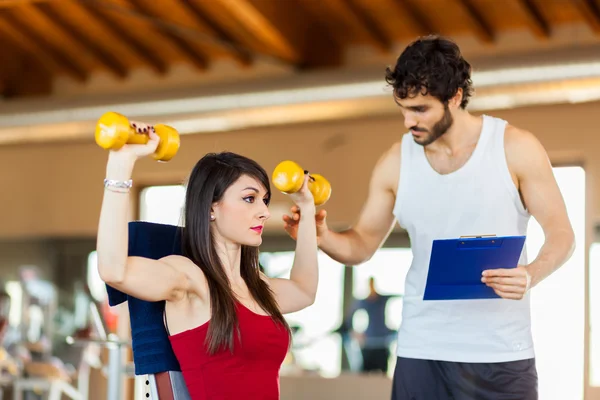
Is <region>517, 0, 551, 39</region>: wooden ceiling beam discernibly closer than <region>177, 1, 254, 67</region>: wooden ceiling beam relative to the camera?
Yes

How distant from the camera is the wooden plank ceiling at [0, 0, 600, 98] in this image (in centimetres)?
734

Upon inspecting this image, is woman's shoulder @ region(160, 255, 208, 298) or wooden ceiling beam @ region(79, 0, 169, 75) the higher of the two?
wooden ceiling beam @ region(79, 0, 169, 75)

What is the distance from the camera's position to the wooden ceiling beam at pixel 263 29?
23.8 feet

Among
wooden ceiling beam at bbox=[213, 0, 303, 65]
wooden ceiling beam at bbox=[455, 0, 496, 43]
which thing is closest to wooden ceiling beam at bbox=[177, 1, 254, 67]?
wooden ceiling beam at bbox=[213, 0, 303, 65]

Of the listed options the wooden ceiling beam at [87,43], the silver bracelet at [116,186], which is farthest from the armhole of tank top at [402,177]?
the wooden ceiling beam at [87,43]

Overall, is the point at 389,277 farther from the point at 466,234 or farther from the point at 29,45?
the point at 466,234

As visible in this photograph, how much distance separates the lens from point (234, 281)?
2.47m

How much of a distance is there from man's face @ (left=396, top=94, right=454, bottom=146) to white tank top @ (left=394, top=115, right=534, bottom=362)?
0.10 m

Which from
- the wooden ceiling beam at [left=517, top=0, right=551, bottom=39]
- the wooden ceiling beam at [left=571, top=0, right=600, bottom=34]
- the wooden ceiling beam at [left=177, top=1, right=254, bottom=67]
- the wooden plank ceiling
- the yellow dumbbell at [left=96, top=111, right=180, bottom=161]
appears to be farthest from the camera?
the wooden ceiling beam at [left=177, top=1, right=254, bottom=67]

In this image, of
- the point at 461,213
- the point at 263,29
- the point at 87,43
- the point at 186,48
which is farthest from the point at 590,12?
the point at 461,213

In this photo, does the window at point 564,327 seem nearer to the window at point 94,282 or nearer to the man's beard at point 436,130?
the window at point 94,282

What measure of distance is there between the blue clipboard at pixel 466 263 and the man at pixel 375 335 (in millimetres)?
5976

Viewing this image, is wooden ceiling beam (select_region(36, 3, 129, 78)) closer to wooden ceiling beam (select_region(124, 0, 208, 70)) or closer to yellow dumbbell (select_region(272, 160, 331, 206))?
wooden ceiling beam (select_region(124, 0, 208, 70))

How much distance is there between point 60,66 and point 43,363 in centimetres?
350
